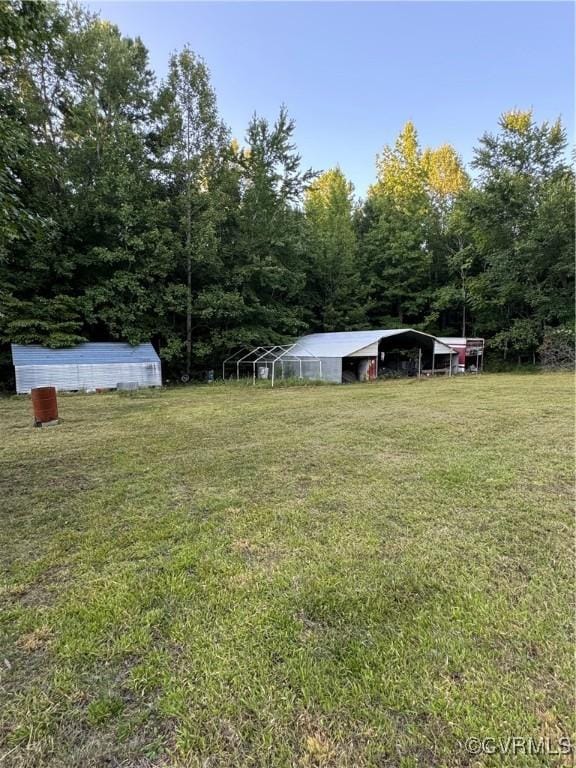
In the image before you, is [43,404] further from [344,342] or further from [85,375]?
[344,342]

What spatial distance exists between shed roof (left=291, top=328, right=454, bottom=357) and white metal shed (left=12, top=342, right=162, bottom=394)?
7.28 meters

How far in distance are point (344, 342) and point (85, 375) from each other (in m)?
12.1

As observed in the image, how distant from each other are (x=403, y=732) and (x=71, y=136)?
23560 mm

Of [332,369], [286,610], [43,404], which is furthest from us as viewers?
[332,369]

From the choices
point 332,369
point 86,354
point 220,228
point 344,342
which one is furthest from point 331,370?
point 86,354

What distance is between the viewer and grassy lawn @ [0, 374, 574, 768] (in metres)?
1.56

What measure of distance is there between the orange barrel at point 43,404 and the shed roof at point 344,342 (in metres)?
11.9

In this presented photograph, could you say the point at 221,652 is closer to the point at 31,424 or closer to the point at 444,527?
the point at 444,527

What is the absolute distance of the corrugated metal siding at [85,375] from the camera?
14297 mm

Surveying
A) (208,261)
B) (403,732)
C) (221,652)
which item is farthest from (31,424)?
(208,261)

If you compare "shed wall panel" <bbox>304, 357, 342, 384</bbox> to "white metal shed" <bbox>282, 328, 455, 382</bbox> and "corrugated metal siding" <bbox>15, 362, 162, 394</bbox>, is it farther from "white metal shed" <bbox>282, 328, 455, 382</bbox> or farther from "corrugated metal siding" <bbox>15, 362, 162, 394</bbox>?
"corrugated metal siding" <bbox>15, 362, 162, 394</bbox>

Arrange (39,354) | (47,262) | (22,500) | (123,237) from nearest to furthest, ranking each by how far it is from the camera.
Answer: (22,500)
(39,354)
(47,262)
(123,237)

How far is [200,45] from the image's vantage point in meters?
17.9

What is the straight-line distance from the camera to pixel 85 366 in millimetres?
15266
